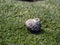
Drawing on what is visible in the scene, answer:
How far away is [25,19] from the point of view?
6094 mm

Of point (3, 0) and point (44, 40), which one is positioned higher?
point (3, 0)

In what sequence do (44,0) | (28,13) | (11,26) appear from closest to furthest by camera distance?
(11,26)
(28,13)
(44,0)

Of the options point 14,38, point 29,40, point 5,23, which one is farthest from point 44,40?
point 5,23

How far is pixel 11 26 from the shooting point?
222 inches

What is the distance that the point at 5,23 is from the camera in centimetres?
577

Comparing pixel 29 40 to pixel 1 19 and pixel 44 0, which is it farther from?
pixel 44 0

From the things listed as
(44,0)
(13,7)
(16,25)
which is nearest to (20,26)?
(16,25)

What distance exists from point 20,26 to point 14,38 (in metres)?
0.62

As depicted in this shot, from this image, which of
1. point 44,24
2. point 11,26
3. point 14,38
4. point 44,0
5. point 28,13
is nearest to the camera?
point 14,38

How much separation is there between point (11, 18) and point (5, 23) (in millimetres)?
371

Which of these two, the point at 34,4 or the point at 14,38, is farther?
the point at 34,4

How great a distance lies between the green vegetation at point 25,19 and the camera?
17.0 ft

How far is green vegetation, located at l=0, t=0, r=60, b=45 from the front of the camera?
5188 mm

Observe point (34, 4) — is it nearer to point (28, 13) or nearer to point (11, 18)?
point (28, 13)
